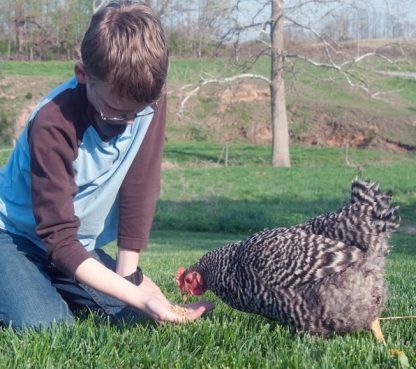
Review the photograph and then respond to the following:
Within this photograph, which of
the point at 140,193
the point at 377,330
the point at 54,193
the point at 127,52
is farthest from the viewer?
the point at 140,193

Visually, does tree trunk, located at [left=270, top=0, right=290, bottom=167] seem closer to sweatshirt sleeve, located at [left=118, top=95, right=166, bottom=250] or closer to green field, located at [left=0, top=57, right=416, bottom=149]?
green field, located at [left=0, top=57, right=416, bottom=149]

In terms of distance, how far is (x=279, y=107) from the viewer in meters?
36.2

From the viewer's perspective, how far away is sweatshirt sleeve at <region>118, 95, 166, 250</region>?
4.65m

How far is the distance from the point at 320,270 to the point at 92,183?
5.08 feet

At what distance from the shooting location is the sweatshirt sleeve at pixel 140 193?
4652 mm

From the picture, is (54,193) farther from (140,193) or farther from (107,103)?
(140,193)

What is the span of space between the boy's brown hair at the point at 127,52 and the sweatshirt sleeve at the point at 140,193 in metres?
0.92

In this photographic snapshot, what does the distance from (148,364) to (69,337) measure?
65cm

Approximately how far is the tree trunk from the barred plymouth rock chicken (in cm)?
2926

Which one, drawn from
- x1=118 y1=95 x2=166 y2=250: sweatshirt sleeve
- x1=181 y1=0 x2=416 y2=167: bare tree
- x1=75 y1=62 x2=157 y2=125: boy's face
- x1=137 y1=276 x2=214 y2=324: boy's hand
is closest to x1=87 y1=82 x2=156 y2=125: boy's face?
x1=75 y1=62 x2=157 y2=125: boy's face

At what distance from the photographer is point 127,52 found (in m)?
3.59

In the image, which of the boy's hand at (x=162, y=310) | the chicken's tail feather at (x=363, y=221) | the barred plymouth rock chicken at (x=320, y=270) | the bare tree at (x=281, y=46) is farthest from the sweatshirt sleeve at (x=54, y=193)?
the bare tree at (x=281, y=46)

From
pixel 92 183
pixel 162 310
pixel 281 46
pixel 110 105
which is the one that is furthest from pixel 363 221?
pixel 281 46

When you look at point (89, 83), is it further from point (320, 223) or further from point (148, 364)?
point (320, 223)
